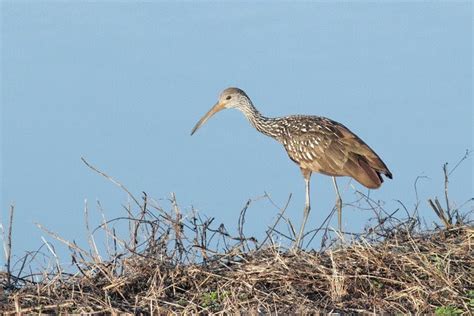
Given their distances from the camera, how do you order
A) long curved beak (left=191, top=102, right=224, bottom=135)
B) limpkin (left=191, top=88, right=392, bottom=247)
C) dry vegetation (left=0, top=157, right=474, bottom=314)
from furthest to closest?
long curved beak (left=191, top=102, right=224, bottom=135) → limpkin (left=191, top=88, right=392, bottom=247) → dry vegetation (left=0, top=157, right=474, bottom=314)

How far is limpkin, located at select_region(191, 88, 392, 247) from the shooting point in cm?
886

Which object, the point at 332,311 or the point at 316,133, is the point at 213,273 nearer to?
the point at 332,311

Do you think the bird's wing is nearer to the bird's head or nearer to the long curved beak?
the bird's head

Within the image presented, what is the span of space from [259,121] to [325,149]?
1.51 m

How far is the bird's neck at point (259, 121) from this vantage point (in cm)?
1022

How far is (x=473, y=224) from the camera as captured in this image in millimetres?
7504

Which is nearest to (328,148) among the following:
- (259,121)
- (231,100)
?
(259,121)

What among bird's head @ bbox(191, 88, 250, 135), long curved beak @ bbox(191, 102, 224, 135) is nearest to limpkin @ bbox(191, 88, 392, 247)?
bird's head @ bbox(191, 88, 250, 135)

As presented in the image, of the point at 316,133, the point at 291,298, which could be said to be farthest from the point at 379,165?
the point at 291,298

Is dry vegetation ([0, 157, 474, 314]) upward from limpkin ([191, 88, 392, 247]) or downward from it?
downward

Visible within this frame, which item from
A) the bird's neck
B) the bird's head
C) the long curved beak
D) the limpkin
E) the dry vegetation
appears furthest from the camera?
the long curved beak

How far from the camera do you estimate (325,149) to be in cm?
918

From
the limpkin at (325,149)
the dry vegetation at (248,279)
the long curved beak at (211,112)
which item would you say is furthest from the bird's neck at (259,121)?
the dry vegetation at (248,279)

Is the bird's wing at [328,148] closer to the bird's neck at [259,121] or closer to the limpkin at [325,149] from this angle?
the limpkin at [325,149]
